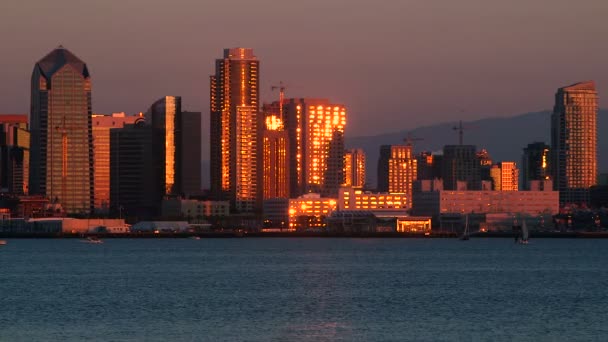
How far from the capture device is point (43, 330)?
68.2 metres

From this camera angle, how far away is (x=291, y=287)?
98.7m

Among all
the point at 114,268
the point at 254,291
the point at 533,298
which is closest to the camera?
the point at 533,298

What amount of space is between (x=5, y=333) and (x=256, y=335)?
39.9ft

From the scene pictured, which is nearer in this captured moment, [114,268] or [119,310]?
[119,310]

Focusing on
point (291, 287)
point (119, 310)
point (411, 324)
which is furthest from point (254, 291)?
point (411, 324)

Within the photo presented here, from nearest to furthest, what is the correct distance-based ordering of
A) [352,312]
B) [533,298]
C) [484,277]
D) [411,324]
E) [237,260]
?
[411,324] < [352,312] < [533,298] < [484,277] < [237,260]

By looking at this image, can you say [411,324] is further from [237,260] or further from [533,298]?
[237,260]

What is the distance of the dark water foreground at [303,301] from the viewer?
67.4 m

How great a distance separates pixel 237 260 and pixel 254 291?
55.7 metres

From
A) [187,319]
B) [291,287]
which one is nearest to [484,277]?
[291,287]

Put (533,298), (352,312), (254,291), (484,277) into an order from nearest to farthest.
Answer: (352,312), (533,298), (254,291), (484,277)

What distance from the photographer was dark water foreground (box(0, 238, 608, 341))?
67.4 metres

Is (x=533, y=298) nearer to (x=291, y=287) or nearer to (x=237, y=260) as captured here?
(x=291, y=287)

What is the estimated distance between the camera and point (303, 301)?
279 ft
